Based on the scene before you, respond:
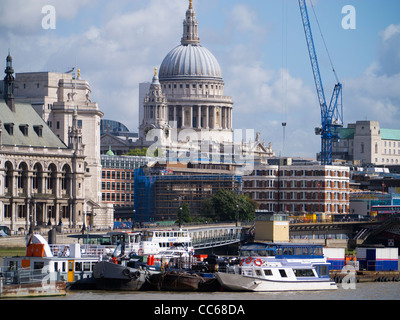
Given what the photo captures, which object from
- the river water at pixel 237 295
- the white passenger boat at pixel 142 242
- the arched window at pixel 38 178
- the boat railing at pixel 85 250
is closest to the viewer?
the river water at pixel 237 295

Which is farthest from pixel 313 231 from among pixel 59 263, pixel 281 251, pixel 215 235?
pixel 59 263

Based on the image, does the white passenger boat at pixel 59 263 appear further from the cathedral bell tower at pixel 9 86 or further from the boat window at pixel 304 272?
the cathedral bell tower at pixel 9 86

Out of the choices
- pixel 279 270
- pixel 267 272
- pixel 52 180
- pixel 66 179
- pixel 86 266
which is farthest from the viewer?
pixel 66 179

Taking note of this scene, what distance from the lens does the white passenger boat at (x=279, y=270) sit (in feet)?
364

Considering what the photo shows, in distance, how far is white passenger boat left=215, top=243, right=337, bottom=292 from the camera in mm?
110938

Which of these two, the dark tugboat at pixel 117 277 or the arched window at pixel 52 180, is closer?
the dark tugboat at pixel 117 277

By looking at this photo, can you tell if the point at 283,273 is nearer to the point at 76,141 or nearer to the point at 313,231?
the point at 313,231

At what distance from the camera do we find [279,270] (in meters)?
113

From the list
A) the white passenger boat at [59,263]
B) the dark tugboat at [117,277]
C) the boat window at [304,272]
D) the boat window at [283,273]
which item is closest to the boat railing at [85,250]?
the white passenger boat at [59,263]

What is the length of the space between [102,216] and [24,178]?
67.5 ft
